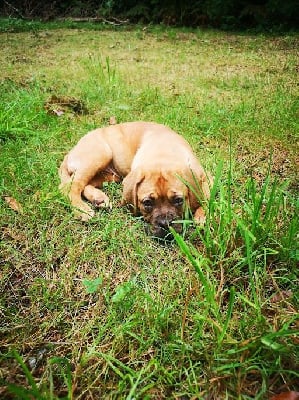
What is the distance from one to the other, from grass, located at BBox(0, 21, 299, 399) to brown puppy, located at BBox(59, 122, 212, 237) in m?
0.15

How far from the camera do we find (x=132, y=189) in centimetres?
319

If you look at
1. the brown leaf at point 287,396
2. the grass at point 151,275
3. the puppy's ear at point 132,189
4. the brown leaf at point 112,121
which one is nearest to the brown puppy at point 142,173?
the puppy's ear at point 132,189

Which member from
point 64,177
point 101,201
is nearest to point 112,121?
point 64,177

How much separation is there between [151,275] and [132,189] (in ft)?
2.88

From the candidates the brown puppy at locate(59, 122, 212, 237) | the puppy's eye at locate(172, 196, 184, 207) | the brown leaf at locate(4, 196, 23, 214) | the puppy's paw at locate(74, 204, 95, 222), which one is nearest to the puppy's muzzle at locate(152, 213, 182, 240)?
the brown puppy at locate(59, 122, 212, 237)

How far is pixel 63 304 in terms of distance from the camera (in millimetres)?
2348

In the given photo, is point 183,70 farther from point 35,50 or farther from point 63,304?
point 63,304

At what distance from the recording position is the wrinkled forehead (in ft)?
10.1

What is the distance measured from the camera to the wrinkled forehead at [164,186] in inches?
121

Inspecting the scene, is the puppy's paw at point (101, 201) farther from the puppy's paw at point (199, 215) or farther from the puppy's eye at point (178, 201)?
the puppy's paw at point (199, 215)

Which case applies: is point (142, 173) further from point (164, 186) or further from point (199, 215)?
point (199, 215)

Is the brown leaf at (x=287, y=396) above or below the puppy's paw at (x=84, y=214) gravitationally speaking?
above

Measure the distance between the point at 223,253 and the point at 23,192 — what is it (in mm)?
1883

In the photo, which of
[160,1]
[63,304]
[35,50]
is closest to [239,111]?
[63,304]
